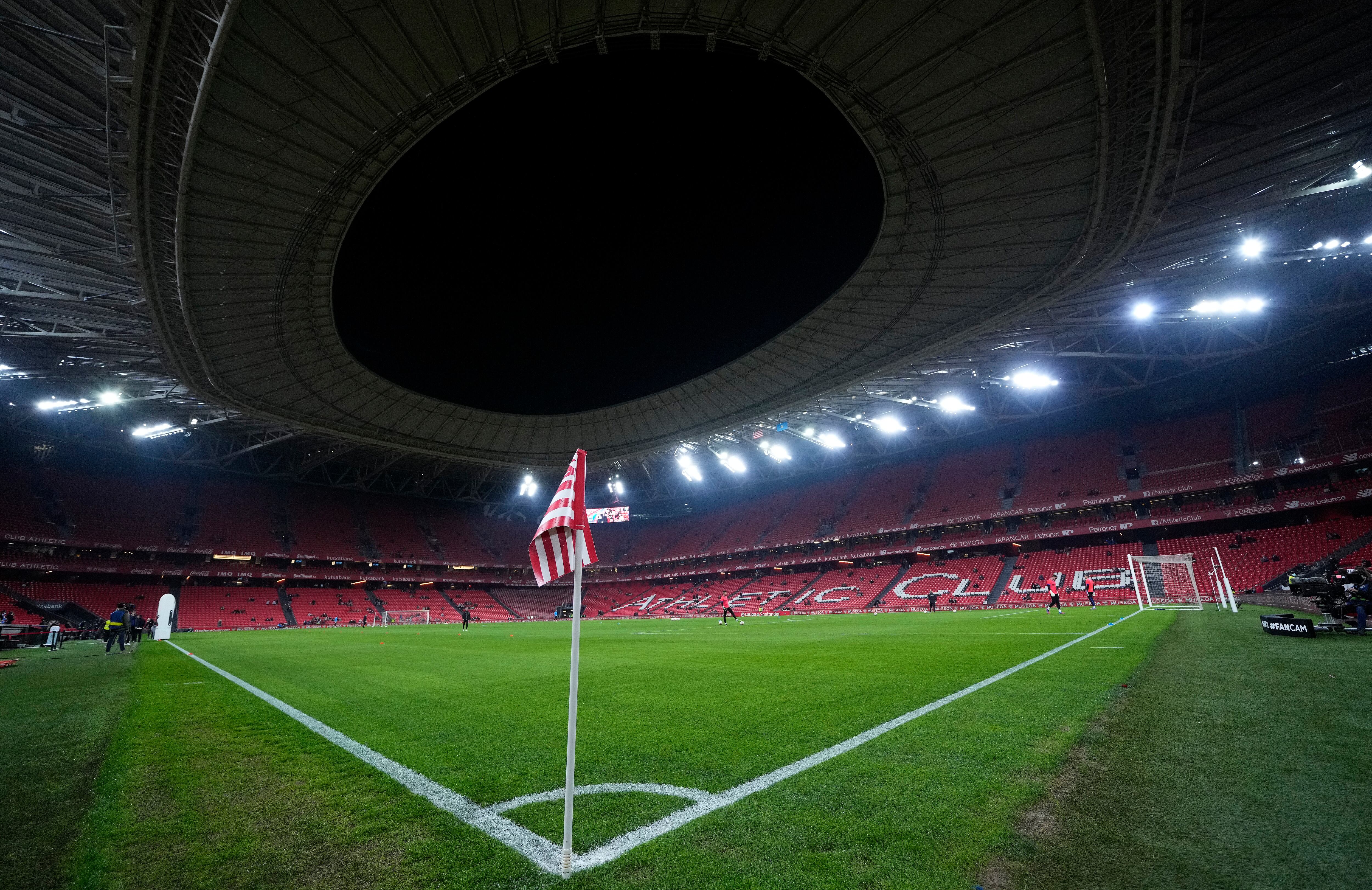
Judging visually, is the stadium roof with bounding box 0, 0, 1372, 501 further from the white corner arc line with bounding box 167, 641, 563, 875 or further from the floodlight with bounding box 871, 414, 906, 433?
the white corner arc line with bounding box 167, 641, 563, 875

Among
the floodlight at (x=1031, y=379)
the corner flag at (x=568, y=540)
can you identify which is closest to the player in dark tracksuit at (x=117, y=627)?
the corner flag at (x=568, y=540)

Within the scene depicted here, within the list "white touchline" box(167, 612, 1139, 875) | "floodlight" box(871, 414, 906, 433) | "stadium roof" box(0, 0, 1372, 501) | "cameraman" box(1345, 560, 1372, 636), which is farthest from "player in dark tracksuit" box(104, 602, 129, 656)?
→ "floodlight" box(871, 414, 906, 433)

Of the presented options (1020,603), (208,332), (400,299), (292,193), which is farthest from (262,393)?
(1020,603)

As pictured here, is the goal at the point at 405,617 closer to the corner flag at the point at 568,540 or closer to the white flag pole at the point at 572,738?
the corner flag at the point at 568,540

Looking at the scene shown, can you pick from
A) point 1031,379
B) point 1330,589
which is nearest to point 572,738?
point 1330,589

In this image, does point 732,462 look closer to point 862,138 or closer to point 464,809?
point 862,138

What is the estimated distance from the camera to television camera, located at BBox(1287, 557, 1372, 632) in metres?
11.9

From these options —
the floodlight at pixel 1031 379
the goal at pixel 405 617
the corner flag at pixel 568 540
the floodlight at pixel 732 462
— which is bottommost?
the goal at pixel 405 617

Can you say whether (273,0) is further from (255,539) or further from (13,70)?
(255,539)

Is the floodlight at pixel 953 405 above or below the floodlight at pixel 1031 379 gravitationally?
below

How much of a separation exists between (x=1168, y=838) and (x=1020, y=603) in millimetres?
40190

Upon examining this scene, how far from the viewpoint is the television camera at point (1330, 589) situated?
11.9 m

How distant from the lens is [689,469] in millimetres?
61281

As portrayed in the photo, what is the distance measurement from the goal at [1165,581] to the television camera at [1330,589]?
1415 centimetres
